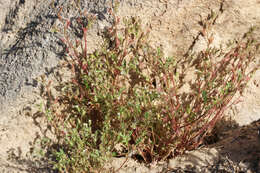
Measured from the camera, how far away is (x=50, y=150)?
3.63m

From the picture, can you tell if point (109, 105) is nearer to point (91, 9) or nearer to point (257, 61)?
point (91, 9)

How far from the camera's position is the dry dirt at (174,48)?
11.4ft

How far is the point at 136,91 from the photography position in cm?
353

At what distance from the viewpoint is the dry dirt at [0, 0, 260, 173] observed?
3.47 meters

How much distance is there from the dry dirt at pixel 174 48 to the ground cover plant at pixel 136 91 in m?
0.11

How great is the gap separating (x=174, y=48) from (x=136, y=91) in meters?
0.76

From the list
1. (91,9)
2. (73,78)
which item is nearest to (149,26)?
(91,9)

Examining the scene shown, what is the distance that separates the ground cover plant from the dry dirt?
0.11 metres

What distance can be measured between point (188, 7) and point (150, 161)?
188 centimetres

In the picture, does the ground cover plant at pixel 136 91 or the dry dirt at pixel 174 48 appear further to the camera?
the dry dirt at pixel 174 48

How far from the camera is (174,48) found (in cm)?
380

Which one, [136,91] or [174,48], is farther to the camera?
[174,48]

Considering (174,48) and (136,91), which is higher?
(174,48)

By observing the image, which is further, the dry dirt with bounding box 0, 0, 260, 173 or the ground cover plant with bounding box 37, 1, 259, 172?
the dry dirt with bounding box 0, 0, 260, 173
